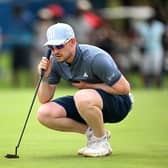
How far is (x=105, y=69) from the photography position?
28.9 feet

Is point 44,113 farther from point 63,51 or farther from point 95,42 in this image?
point 95,42

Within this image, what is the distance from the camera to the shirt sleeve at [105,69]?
8.80 meters

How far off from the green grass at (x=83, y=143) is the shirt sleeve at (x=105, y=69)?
2.57ft

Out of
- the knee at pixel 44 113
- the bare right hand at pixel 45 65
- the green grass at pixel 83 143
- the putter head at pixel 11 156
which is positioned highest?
the bare right hand at pixel 45 65

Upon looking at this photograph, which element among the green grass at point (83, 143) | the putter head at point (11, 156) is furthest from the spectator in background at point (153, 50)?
the putter head at point (11, 156)

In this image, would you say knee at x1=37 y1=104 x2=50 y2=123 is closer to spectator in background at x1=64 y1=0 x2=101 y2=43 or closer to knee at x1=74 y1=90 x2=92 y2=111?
knee at x1=74 y1=90 x2=92 y2=111

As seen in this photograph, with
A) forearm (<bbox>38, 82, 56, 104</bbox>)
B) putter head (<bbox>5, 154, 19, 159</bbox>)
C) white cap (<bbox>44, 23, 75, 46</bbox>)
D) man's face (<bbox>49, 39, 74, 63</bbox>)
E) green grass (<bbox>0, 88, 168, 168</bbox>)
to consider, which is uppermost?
white cap (<bbox>44, 23, 75, 46</bbox>)

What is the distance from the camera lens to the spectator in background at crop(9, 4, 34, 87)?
22734 millimetres

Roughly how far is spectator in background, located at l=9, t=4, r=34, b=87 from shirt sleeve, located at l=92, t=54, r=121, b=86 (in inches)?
545

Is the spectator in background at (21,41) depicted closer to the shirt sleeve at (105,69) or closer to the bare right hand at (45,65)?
the bare right hand at (45,65)

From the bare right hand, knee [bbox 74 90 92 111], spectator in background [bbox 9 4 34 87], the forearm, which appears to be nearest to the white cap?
the bare right hand

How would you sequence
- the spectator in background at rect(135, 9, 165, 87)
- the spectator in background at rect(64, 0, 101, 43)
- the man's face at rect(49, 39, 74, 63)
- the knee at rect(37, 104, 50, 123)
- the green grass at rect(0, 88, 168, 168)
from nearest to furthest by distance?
the green grass at rect(0, 88, 168, 168) → the man's face at rect(49, 39, 74, 63) → the knee at rect(37, 104, 50, 123) → the spectator in background at rect(135, 9, 165, 87) → the spectator in background at rect(64, 0, 101, 43)

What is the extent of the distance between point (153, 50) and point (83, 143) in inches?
457

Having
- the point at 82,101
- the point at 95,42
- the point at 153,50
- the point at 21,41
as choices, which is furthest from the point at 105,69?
the point at 21,41
